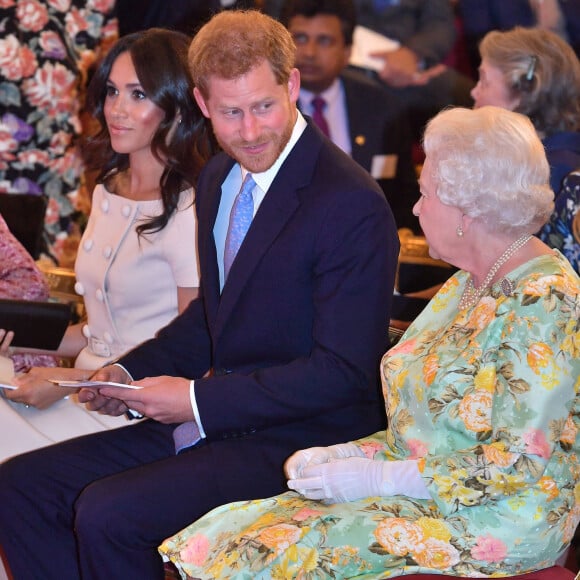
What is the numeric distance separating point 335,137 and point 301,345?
2.82 metres

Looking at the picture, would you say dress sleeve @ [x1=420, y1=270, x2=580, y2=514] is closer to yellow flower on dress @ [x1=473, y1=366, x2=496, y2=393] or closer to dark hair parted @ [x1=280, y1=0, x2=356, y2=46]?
yellow flower on dress @ [x1=473, y1=366, x2=496, y2=393]

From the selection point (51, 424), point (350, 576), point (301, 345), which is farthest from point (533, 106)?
point (350, 576)

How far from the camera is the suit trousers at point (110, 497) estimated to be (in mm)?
2432

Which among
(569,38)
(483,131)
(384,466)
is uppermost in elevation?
(569,38)

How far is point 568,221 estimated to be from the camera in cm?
347

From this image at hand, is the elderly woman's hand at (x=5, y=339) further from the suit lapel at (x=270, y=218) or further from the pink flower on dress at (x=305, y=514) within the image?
the pink flower on dress at (x=305, y=514)

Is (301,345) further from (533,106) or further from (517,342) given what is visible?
(533,106)

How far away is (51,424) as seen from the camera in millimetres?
2969

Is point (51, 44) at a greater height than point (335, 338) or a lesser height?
greater

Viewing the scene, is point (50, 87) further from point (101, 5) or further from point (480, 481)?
point (480, 481)

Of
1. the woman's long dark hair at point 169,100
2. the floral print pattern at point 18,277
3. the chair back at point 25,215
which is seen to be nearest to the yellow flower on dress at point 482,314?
the woman's long dark hair at point 169,100

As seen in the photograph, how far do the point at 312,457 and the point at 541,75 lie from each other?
2285 mm

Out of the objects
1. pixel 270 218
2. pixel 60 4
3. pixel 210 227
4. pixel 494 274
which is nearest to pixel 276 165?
pixel 270 218

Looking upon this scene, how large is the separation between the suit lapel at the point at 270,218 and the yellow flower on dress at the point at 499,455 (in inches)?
29.2
